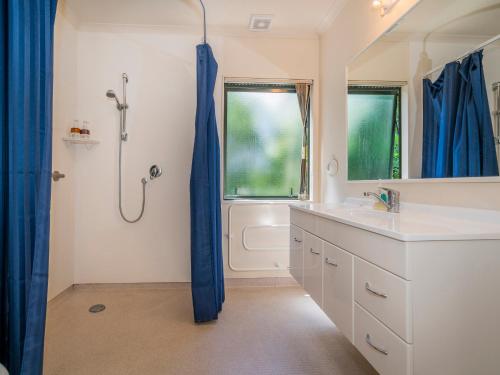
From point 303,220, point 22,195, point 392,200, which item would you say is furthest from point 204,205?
point 392,200

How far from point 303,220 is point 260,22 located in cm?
186

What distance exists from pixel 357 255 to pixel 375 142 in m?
1.01

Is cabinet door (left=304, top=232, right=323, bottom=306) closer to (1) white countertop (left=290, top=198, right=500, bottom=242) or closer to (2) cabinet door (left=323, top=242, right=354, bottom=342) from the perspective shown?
(2) cabinet door (left=323, top=242, right=354, bottom=342)

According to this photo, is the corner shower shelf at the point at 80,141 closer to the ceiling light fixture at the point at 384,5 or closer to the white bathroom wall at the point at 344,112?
the white bathroom wall at the point at 344,112

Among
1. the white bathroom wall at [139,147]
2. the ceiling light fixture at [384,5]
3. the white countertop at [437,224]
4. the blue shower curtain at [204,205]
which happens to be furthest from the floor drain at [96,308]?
the ceiling light fixture at [384,5]

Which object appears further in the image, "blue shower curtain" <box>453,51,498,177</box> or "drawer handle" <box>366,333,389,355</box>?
"blue shower curtain" <box>453,51,498,177</box>

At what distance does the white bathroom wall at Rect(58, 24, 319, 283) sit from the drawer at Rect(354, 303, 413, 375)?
183 centimetres

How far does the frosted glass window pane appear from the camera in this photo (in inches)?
108

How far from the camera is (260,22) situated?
246cm

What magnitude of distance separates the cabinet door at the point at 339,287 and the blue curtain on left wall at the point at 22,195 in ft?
4.03

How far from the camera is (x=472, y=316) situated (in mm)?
858

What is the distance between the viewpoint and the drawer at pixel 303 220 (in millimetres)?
1649

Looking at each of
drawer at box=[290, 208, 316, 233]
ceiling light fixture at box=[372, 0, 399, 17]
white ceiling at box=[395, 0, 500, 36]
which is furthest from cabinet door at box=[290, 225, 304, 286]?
ceiling light fixture at box=[372, 0, 399, 17]

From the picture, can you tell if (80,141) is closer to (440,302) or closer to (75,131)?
(75,131)
